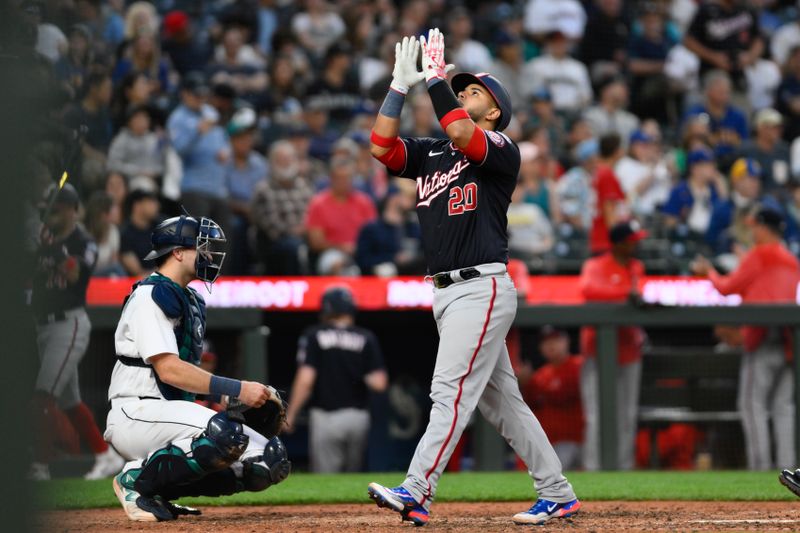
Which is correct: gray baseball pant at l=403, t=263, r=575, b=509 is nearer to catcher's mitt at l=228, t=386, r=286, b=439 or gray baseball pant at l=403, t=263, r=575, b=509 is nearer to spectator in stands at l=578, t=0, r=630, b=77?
catcher's mitt at l=228, t=386, r=286, b=439

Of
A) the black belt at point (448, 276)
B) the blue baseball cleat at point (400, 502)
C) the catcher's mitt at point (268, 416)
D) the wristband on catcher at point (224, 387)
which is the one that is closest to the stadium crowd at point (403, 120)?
the catcher's mitt at point (268, 416)

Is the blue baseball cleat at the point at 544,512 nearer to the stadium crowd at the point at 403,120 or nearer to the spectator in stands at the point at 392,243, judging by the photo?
the stadium crowd at the point at 403,120

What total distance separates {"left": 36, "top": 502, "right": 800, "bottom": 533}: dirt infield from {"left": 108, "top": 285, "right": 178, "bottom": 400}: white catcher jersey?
0.56 meters

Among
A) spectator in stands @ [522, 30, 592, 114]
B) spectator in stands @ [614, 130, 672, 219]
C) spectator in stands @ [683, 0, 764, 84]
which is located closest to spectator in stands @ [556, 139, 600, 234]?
spectator in stands @ [614, 130, 672, 219]

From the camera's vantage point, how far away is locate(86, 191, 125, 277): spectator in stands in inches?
352

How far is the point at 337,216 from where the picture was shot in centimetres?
1051

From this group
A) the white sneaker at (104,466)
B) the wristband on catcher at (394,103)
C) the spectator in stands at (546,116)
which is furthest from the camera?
the spectator in stands at (546,116)

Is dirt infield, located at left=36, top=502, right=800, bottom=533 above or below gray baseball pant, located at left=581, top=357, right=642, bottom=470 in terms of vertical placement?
below

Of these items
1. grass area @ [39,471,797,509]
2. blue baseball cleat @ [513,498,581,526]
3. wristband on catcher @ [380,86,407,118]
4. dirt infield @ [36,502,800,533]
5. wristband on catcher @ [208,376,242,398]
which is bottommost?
grass area @ [39,471,797,509]

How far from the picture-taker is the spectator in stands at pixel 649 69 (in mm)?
14391

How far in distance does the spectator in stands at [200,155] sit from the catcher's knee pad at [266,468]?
5.28m

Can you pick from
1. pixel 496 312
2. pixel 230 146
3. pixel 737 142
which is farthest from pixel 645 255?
pixel 496 312

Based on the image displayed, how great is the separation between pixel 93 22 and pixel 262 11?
284 cm

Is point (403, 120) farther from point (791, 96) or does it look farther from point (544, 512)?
point (544, 512)
